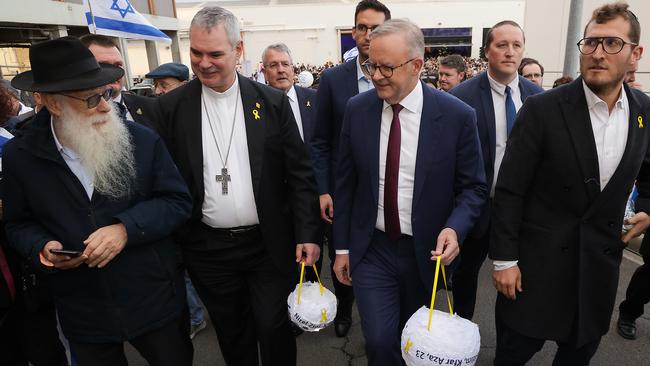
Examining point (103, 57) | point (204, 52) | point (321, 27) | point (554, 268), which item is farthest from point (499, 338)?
point (321, 27)

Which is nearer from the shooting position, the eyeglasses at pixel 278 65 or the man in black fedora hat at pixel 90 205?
the man in black fedora hat at pixel 90 205

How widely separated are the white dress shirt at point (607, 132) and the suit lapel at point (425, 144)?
682 millimetres

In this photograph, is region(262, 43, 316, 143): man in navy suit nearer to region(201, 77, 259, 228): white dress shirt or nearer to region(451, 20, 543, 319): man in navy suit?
region(451, 20, 543, 319): man in navy suit

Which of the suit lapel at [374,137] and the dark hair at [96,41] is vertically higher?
the dark hair at [96,41]

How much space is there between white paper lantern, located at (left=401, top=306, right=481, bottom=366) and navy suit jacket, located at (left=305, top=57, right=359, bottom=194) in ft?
4.61

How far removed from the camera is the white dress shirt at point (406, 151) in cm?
219

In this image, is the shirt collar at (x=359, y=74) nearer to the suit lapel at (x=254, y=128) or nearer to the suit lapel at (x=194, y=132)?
the suit lapel at (x=254, y=128)

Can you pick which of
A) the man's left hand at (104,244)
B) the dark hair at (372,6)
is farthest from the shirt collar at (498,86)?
the man's left hand at (104,244)

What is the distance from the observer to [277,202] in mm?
2492

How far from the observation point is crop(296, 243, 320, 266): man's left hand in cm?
249

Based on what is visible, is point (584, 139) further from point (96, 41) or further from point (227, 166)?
point (96, 41)

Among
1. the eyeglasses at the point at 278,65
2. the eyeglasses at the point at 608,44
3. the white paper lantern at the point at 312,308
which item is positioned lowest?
the white paper lantern at the point at 312,308

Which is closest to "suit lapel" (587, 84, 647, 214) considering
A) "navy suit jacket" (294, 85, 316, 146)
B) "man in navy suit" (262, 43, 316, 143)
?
"navy suit jacket" (294, 85, 316, 146)

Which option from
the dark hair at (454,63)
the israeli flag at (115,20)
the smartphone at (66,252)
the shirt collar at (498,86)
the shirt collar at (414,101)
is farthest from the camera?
the dark hair at (454,63)
